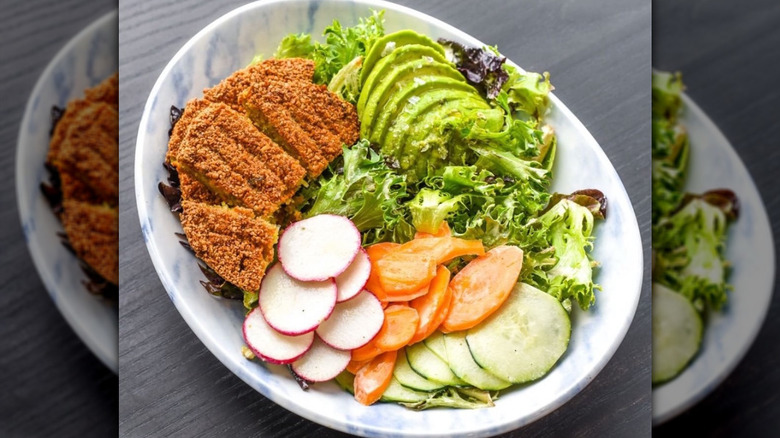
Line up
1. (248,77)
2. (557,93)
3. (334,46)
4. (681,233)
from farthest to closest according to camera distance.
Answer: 1. (681,233)
2. (557,93)
3. (334,46)
4. (248,77)

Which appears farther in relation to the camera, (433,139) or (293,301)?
(433,139)

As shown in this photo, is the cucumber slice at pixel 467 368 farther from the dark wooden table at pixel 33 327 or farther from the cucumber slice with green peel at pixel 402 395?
the dark wooden table at pixel 33 327

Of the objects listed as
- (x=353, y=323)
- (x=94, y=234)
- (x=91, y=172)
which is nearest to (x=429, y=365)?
(x=353, y=323)

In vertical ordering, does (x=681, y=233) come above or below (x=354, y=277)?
below

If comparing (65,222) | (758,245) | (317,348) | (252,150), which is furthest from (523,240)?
(65,222)

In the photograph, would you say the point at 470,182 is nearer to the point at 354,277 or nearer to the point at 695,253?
the point at 354,277

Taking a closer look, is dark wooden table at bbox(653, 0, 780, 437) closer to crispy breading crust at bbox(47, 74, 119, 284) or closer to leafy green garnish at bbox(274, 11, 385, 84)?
leafy green garnish at bbox(274, 11, 385, 84)

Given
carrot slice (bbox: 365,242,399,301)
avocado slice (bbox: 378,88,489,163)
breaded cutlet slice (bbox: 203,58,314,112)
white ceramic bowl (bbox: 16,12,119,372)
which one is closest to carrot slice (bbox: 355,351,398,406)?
carrot slice (bbox: 365,242,399,301)

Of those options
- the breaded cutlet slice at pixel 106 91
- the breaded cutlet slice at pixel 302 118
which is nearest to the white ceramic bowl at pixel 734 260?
the breaded cutlet slice at pixel 302 118
